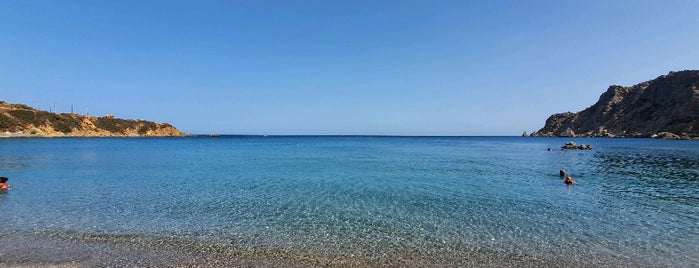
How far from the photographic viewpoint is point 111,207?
19438 millimetres

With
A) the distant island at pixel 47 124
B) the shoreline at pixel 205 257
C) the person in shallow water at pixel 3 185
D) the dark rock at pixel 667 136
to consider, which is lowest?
the shoreline at pixel 205 257

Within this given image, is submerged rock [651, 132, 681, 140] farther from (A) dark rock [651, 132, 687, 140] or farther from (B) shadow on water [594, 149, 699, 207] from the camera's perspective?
(B) shadow on water [594, 149, 699, 207]

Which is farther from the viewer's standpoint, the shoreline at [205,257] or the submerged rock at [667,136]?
the submerged rock at [667,136]

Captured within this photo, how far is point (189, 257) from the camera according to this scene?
39.2ft

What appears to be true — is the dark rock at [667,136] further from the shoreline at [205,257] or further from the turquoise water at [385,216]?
the shoreline at [205,257]

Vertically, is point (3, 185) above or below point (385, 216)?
above

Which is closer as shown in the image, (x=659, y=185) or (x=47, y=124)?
(x=659, y=185)

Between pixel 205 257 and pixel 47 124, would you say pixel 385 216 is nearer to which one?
pixel 205 257

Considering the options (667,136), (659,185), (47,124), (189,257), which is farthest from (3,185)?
(667,136)

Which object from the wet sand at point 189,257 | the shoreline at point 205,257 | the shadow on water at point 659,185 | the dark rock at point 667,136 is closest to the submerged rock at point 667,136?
the dark rock at point 667,136

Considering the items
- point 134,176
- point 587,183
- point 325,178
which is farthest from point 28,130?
point 587,183

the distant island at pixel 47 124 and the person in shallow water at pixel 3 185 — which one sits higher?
the distant island at pixel 47 124

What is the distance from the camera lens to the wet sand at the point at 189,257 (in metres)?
11.4

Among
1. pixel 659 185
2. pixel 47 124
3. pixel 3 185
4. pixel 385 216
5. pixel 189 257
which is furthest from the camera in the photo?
pixel 47 124
